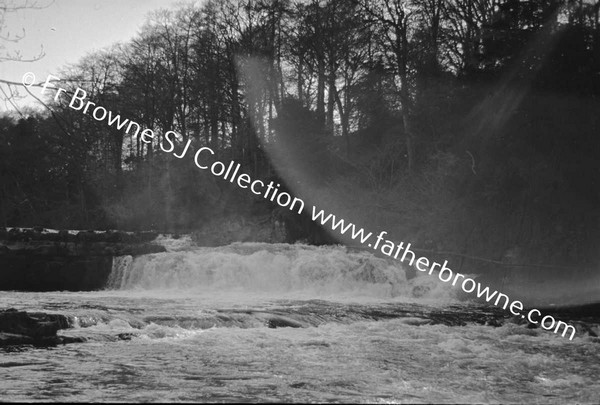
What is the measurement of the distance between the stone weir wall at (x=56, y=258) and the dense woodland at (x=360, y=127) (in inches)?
59.8

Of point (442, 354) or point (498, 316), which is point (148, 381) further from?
point (498, 316)

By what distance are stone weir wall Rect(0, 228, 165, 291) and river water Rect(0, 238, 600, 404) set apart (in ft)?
14.3

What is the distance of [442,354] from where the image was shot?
9.64 meters

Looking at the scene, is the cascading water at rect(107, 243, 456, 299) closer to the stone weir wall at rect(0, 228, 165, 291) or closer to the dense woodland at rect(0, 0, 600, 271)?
the stone weir wall at rect(0, 228, 165, 291)

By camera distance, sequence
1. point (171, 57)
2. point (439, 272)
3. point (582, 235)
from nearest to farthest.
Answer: point (582, 235)
point (439, 272)
point (171, 57)

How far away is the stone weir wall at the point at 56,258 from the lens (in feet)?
73.6

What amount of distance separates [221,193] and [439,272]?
1525 cm

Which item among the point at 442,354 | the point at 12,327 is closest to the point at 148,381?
the point at 12,327

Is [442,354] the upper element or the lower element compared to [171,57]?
lower

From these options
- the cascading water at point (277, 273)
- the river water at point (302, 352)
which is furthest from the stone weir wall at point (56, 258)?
the river water at point (302, 352)

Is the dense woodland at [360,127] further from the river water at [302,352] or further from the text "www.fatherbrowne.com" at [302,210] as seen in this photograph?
Result: the river water at [302,352]

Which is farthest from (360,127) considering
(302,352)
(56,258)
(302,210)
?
(302,352)

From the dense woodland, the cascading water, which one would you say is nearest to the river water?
the cascading water

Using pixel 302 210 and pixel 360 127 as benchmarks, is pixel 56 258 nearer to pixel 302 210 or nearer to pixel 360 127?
pixel 302 210
